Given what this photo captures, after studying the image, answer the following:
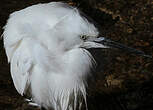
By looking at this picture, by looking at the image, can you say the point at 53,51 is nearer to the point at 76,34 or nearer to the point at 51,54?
the point at 51,54

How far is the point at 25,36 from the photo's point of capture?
2.13 meters

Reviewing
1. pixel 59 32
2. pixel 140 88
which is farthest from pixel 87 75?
pixel 140 88

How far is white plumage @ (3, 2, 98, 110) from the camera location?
195 centimetres

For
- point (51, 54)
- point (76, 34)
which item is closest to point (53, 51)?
Answer: point (51, 54)

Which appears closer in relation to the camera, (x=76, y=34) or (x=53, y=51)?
(x=76, y=34)

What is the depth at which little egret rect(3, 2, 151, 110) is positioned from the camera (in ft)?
6.38

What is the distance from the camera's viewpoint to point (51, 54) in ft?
6.63

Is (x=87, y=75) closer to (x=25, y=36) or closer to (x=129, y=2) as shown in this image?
(x=25, y=36)

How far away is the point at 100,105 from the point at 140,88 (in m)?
0.39

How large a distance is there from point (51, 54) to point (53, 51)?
1.1 inches

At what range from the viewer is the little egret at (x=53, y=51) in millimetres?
1945

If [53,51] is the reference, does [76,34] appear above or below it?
above

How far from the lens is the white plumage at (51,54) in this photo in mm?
1946

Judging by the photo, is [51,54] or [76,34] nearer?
[76,34]
